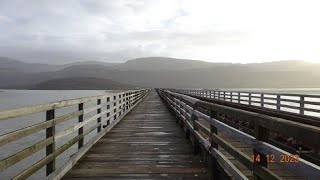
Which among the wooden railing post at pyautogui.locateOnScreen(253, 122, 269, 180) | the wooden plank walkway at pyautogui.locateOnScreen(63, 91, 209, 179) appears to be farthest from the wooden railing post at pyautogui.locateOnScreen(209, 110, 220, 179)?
the wooden railing post at pyautogui.locateOnScreen(253, 122, 269, 180)

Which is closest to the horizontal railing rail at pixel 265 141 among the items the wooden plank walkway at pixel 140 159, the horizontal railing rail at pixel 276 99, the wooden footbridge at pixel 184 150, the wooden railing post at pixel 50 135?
the wooden footbridge at pixel 184 150

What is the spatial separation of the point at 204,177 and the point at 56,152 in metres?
2.48

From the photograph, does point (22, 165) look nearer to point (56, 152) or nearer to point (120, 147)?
point (120, 147)

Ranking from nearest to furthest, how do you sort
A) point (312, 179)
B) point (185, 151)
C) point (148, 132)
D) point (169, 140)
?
point (312, 179)
point (185, 151)
point (169, 140)
point (148, 132)

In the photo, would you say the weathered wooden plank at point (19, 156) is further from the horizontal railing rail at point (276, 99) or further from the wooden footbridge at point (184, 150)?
the horizontal railing rail at point (276, 99)

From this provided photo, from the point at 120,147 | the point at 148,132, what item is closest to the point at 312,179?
the point at 120,147

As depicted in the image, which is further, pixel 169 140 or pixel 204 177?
pixel 169 140

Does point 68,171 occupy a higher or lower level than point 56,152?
lower

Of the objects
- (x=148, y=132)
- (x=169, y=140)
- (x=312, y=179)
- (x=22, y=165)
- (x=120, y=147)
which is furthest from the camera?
(x=22, y=165)

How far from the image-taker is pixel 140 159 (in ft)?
27.3

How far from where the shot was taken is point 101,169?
735 centimetres

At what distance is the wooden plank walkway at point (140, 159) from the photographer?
695 centimetres

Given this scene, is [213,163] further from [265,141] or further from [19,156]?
[19,156]

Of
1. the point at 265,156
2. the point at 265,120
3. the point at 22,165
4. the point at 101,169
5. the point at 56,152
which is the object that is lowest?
the point at 22,165
